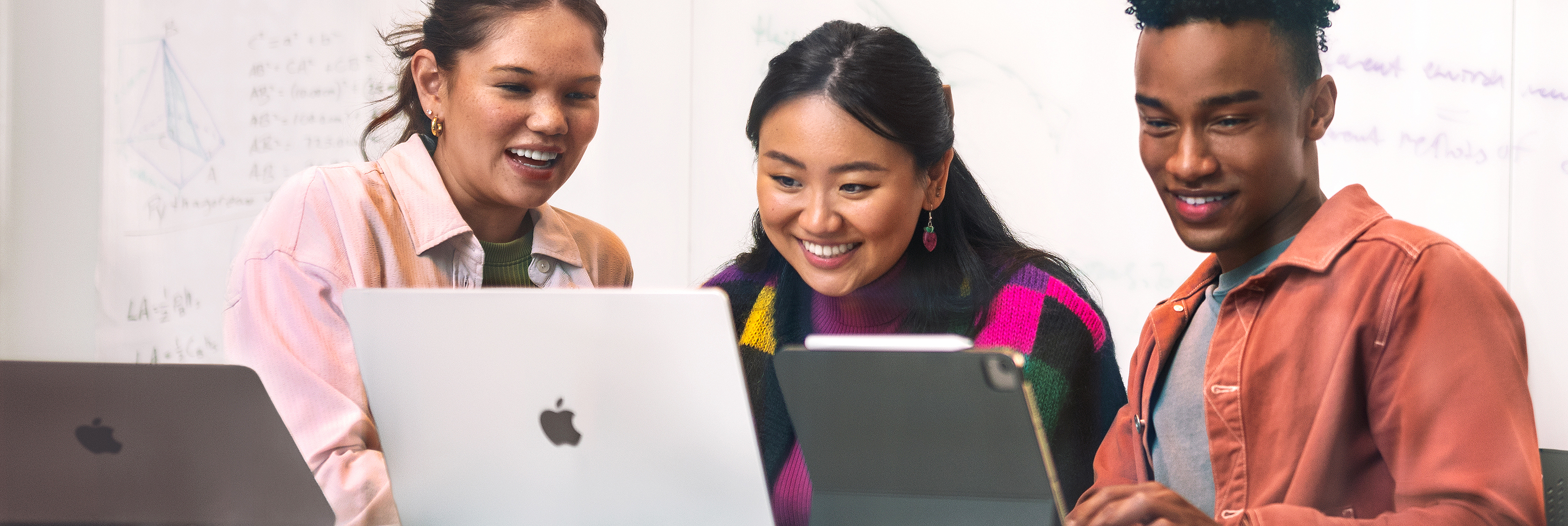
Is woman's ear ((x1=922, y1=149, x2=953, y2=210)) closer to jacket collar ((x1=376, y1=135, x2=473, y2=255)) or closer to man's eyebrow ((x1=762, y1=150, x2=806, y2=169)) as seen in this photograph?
man's eyebrow ((x1=762, y1=150, x2=806, y2=169))

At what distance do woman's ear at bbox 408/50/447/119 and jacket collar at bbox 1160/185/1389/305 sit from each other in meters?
1.44

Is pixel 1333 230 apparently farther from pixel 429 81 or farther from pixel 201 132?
pixel 201 132

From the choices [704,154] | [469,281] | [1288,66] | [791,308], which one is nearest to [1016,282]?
[791,308]

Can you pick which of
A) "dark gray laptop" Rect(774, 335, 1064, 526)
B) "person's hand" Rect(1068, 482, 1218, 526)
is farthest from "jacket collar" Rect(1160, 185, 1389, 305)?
"dark gray laptop" Rect(774, 335, 1064, 526)

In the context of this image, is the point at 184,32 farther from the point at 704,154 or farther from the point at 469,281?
the point at 704,154

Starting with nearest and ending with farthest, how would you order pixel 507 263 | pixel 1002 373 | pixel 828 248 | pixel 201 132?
pixel 1002 373, pixel 828 248, pixel 507 263, pixel 201 132

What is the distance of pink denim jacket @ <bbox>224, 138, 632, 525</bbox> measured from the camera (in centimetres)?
176

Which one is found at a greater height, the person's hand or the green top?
the green top

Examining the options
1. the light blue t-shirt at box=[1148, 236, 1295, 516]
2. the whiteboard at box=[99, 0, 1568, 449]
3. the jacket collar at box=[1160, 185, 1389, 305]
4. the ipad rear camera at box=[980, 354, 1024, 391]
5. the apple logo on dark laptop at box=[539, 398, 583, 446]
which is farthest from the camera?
the whiteboard at box=[99, 0, 1568, 449]

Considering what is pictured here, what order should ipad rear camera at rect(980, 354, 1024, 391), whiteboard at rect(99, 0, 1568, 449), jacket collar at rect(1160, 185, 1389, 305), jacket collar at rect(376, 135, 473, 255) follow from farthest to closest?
jacket collar at rect(376, 135, 473, 255) < whiteboard at rect(99, 0, 1568, 449) < jacket collar at rect(1160, 185, 1389, 305) < ipad rear camera at rect(980, 354, 1024, 391)

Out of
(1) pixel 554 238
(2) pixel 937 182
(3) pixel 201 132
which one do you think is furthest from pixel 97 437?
(3) pixel 201 132

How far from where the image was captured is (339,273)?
1892mm

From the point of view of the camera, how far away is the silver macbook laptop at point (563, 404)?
1.06 metres

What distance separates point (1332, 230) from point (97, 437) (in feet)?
4.66
